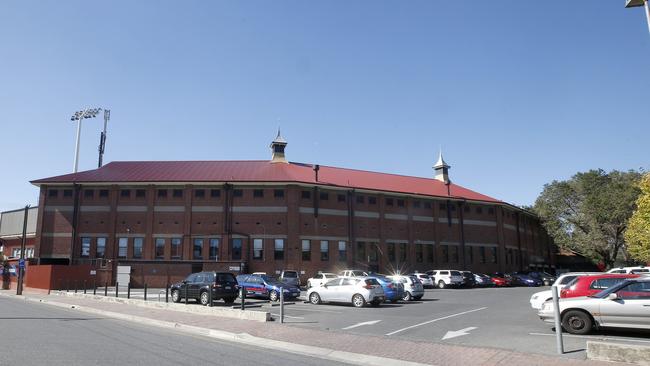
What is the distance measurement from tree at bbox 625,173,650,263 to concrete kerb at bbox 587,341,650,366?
36010 millimetres

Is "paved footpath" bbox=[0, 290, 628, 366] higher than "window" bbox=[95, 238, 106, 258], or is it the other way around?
"window" bbox=[95, 238, 106, 258]

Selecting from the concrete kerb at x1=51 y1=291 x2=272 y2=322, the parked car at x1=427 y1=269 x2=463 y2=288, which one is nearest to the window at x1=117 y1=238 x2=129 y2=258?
the concrete kerb at x1=51 y1=291 x2=272 y2=322

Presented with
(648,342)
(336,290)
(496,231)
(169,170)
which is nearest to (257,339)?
(648,342)

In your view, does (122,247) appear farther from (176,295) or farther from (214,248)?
(176,295)

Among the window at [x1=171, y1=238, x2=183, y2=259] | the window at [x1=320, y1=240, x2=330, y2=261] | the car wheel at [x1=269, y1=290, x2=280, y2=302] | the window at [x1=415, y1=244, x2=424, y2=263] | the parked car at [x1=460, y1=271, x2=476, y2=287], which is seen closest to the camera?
the car wheel at [x1=269, y1=290, x2=280, y2=302]

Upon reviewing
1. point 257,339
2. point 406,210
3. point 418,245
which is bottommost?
point 257,339

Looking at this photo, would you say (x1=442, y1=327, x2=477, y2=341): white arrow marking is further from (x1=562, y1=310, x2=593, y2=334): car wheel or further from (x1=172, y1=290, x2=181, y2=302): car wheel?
(x1=172, y1=290, x2=181, y2=302): car wheel

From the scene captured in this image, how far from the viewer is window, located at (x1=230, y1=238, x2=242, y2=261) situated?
1783 inches

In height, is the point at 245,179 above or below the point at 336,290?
above

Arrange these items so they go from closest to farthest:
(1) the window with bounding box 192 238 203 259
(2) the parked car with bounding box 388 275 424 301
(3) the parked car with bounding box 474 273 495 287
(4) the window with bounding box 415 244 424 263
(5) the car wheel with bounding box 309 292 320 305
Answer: (5) the car wheel with bounding box 309 292 320 305, (2) the parked car with bounding box 388 275 424 301, (1) the window with bounding box 192 238 203 259, (3) the parked car with bounding box 474 273 495 287, (4) the window with bounding box 415 244 424 263

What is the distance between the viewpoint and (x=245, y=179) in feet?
→ 153

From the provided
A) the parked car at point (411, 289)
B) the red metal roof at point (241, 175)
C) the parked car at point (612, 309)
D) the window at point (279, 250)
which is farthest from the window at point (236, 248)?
the parked car at point (612, 309)

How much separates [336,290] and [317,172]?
28.7 m

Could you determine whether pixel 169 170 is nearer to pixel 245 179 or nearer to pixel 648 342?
pixel 245 179
